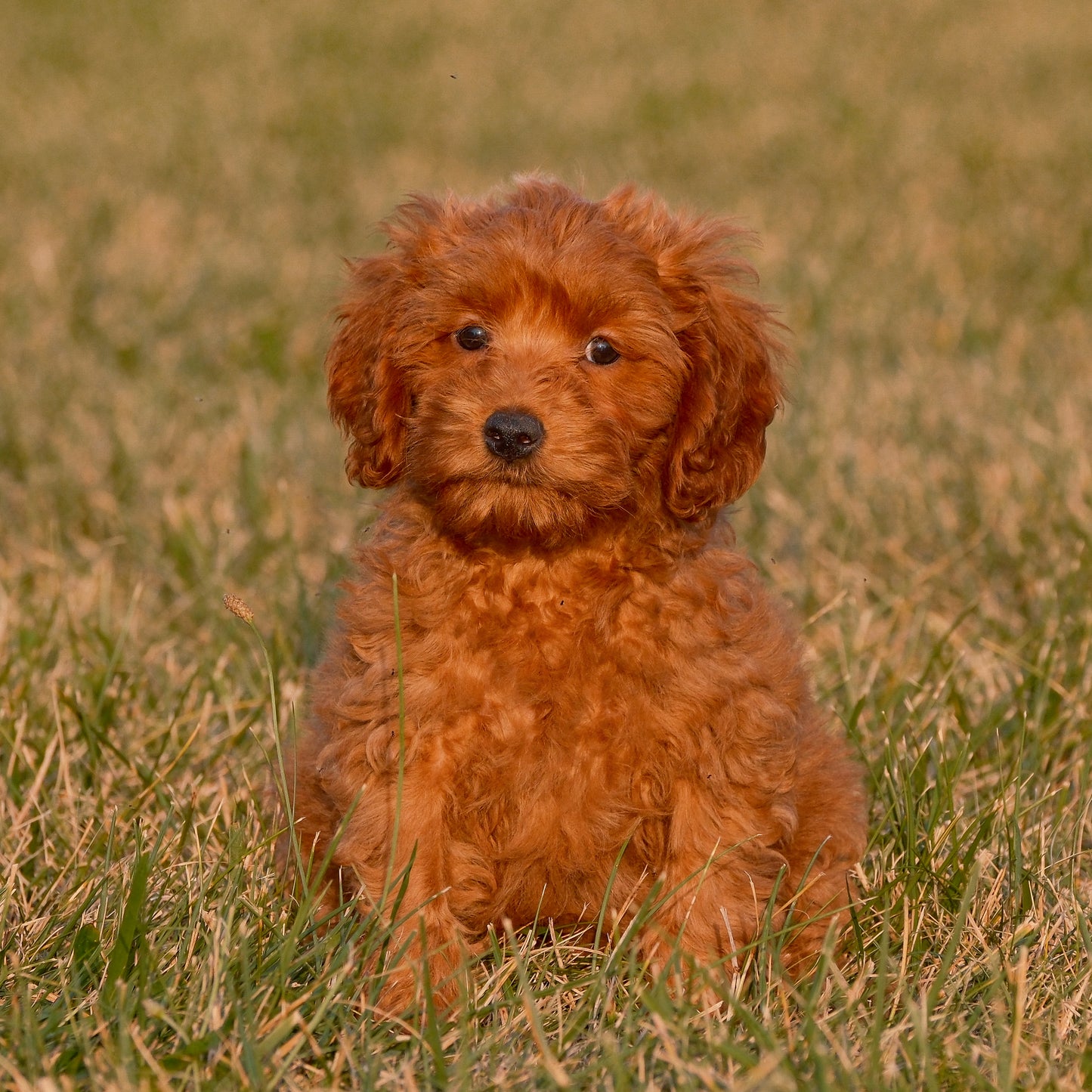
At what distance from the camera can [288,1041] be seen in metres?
3.12

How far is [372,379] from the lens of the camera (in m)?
3.75

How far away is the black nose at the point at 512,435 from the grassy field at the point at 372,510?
39.0 inches

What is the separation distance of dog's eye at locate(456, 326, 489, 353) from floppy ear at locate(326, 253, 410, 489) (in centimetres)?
16

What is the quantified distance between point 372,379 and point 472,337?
10.8 inches

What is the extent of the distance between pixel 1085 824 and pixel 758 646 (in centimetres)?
126

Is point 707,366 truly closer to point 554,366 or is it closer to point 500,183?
point 554,366

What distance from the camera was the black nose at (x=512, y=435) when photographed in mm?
3338

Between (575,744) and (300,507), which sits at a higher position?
(575,744)

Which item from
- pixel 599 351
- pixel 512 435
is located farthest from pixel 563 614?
pixel 599 351

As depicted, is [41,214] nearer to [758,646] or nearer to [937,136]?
[937,136]

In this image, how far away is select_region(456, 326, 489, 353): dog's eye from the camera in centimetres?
360

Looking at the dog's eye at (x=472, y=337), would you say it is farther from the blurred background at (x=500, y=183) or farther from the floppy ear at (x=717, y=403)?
the blurred background at (x=500, y=183)

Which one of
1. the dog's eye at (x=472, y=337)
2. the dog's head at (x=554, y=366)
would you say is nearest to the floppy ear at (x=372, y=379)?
the dog's head at (x=554, y=366)

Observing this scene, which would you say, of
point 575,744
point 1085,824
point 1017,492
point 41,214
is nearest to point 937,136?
point 41,214
